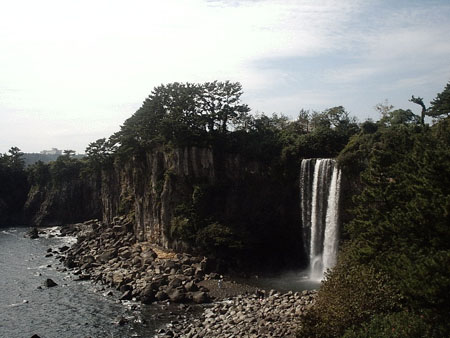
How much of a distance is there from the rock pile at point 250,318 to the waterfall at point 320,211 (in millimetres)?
9872

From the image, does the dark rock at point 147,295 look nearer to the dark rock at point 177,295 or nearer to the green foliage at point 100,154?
the dark rock at point 177,295

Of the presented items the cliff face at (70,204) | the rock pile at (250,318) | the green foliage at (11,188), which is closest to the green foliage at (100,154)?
the cliff face at (70,204)

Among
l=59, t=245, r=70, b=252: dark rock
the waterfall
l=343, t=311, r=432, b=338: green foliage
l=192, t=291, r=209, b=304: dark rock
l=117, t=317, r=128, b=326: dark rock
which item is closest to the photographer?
l=343, t=311, r=432, b=338: green foliage

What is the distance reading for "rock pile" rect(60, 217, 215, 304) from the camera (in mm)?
44312

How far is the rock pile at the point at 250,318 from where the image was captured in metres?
31.8

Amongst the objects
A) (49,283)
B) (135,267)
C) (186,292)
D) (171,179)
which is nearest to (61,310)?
(49,283)

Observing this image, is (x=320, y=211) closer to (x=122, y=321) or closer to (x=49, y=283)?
(x=122, y=321)

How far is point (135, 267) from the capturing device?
54469mm

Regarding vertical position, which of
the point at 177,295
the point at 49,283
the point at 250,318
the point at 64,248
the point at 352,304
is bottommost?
the point at 49,283

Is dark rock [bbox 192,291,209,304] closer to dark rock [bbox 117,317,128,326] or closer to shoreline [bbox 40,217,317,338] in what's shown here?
shoreline [bbox 40,217,317,338]

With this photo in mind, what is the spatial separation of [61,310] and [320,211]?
31693 mm

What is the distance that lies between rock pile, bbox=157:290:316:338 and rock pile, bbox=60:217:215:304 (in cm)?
469

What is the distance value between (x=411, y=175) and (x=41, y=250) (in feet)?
223

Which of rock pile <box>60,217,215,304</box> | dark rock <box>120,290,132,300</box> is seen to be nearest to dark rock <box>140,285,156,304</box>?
rock pile <box>60,217,215,304</box>
